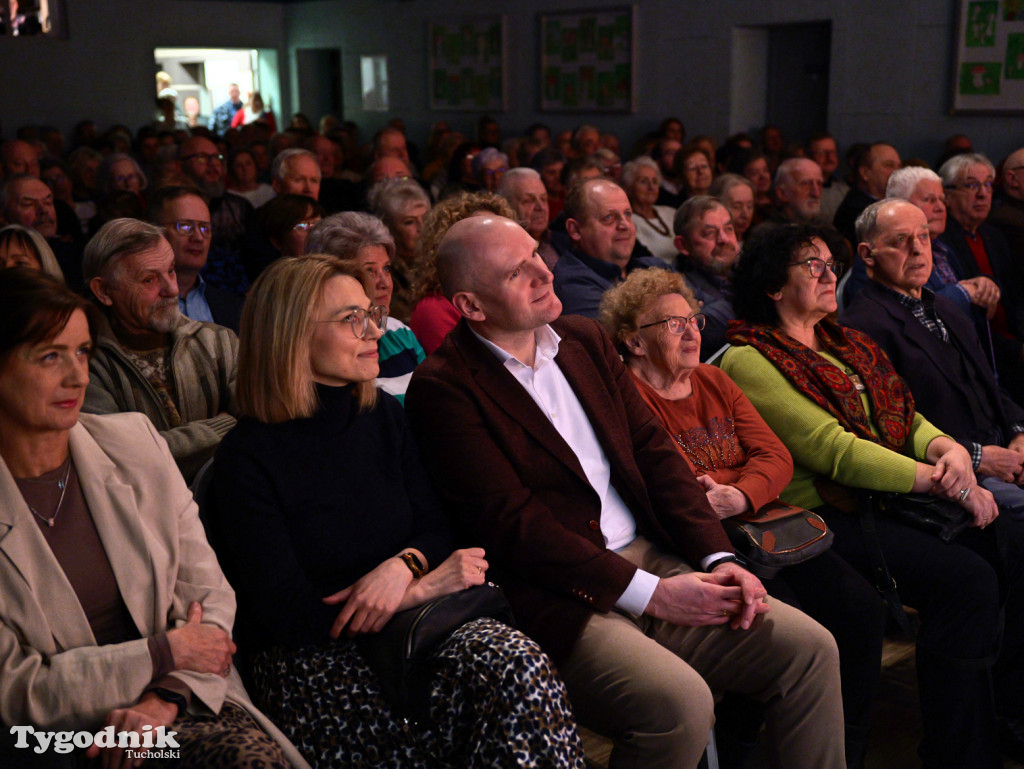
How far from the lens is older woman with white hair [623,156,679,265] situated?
5301mm

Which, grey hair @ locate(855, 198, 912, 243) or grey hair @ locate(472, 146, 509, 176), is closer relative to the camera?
grey hair @ locate(855, 198, 912, 243)

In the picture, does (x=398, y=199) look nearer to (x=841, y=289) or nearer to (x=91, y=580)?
(x=841, y=289)

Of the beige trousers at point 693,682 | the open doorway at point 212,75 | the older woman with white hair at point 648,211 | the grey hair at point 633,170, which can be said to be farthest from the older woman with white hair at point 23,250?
the open doorway at point 212,75

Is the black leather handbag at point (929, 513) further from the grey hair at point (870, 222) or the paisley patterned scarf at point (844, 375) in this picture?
the grey hair at point (870, 222)

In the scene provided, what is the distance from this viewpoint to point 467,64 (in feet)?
40.7

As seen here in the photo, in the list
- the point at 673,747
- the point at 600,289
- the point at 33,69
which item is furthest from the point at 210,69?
the point at 673,747

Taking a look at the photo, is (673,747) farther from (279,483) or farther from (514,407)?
(279,483)

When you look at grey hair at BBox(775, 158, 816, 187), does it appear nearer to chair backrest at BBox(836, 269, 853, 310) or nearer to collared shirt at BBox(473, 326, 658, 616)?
chair backrest at BBox(836, 269, 853, 310)

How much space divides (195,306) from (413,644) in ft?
6.31

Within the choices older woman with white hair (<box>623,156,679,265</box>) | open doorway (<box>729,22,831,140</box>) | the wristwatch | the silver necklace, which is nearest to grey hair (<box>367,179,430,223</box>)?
older woman with white hair (<box>623,156,679,265</box>)

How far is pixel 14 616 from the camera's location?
1.62 metres

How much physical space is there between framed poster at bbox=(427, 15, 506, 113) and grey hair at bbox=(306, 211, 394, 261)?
9.17 meters

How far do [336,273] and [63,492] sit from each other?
66 cm

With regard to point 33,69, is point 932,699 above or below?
below
